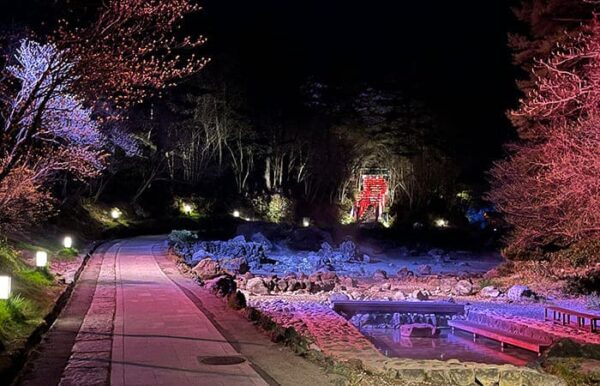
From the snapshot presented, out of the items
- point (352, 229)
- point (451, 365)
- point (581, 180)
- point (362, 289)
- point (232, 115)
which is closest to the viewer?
point (451, 365)

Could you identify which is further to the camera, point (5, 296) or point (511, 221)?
point (511, 221)

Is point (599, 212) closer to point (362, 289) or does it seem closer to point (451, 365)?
point (451, 365)

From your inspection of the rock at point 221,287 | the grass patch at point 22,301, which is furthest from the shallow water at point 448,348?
the grass patch at point 22,301

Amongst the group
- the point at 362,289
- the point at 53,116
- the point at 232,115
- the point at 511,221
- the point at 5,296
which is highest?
the point at 232,115

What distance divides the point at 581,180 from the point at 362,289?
13.6 metres

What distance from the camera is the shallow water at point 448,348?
46.0 feet

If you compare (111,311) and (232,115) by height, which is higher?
(232,115)

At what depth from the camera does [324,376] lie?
743cm

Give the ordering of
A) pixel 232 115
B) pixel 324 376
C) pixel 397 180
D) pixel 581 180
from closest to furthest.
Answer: pixel 324 376 < pixel 581 180 < pixel 232 115 < pixel 397 180

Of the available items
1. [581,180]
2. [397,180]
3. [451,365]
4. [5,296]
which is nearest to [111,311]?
[5,296]

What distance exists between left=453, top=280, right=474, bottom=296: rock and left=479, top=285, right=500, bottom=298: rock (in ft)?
2.08

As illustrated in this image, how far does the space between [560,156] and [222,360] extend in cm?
918

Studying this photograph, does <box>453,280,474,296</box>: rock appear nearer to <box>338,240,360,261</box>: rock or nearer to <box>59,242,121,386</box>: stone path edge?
<box>338,240,360,261</box>: rock

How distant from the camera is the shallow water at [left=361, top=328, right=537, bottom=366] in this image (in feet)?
46.0
